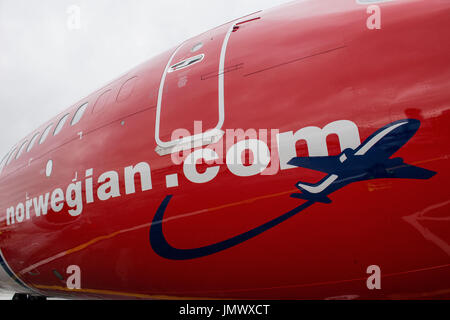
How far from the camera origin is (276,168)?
261cm

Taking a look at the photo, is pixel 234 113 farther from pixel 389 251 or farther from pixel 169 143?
pixel 389 251

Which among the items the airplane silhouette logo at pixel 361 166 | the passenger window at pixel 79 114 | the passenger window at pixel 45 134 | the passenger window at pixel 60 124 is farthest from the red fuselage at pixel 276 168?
the passenger window at pixel 45 134

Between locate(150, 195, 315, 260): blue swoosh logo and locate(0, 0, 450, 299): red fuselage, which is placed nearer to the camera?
locate(0, 0, 450, 299): red fuselage

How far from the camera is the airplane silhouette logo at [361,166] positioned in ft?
7.27

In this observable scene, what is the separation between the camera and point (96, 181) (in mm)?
3793

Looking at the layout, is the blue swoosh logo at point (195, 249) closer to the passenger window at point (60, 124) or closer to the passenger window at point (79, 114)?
the passenger window at point (79, 114)

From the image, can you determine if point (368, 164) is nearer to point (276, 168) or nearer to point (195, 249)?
point (276, 168)

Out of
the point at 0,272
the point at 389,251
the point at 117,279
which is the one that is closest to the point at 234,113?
the point at 389,251

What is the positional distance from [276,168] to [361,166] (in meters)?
0.63

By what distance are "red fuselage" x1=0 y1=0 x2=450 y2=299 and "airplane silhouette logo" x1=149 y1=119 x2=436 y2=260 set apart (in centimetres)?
1

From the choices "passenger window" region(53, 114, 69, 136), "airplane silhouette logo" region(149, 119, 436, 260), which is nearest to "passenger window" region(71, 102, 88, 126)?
"passenger window" region(53, 114, 69, 136)

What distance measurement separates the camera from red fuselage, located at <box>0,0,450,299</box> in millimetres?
2255

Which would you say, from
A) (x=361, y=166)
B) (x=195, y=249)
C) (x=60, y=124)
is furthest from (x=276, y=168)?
(x=60, y=124)

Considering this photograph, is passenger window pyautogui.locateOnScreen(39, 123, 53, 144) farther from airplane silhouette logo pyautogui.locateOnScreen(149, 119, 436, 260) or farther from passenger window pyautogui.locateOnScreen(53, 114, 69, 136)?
airplane silhouette logo pyautogui.locateOnScreen(149, 119, 436, 260)
